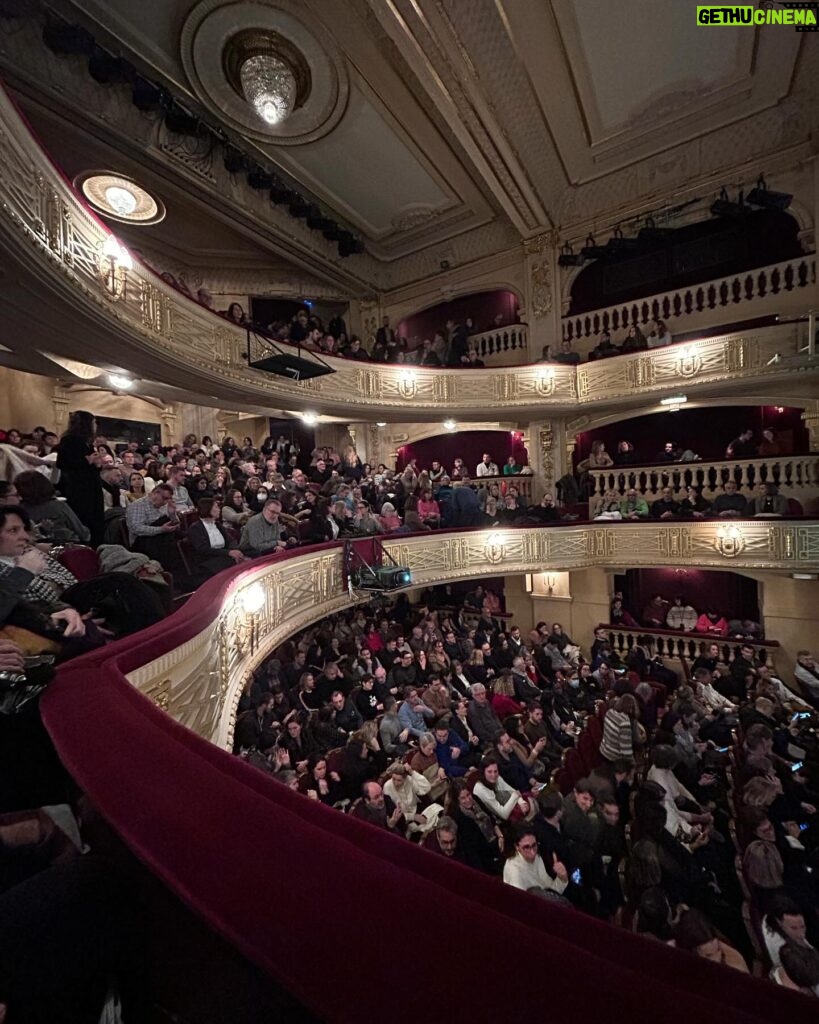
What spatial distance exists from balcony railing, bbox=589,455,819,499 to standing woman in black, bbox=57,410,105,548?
9.16 m

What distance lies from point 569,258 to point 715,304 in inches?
128

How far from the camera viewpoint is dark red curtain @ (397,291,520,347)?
12.6 m

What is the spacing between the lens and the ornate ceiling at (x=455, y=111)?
6945 millimetres

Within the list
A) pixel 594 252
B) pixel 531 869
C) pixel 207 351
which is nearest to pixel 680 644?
pixel 531 869

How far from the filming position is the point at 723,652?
9.48 meters

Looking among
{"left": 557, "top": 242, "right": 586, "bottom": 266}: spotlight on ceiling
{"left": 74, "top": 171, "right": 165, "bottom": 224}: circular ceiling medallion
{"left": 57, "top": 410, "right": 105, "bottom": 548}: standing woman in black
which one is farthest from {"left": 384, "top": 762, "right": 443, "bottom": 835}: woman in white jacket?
{"left": 557, "top": 242, "right": 586, "bottom": 266}: spotlight on ceiling

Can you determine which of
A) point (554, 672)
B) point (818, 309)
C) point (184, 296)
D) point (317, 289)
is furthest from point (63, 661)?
point (317, 289)

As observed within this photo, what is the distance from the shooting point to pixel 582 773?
5.08 metres

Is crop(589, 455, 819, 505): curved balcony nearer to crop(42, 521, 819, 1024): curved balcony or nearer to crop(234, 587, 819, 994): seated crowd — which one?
crop(234, 587, 819, 994): seated crowd

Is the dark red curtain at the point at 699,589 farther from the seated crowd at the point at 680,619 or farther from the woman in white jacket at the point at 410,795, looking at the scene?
the woman in white jacket at the point at 410,795

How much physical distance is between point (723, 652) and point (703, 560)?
2154 millimetres

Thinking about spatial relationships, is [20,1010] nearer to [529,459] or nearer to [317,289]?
[529,459]

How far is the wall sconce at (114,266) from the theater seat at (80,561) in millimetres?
3521

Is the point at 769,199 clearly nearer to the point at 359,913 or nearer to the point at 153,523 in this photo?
the point at 153,523
